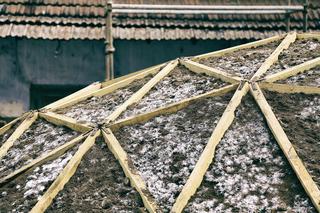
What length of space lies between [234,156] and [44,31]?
22.9 ft

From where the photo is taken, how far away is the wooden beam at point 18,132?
22.1ft

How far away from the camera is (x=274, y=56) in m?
7.29

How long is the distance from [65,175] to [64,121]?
3.94 feet

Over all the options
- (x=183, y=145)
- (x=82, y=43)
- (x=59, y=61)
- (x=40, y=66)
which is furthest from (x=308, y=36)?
(x=40, y=66)

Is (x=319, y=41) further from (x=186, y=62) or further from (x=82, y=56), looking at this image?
(x=82, y=56)

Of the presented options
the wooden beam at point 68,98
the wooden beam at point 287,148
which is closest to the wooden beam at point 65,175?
the wooden beam at point 68,98

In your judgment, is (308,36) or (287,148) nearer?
(287,148)

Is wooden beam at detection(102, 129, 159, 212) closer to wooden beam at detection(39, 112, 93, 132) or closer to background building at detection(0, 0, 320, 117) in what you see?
wooden beam at detection(39, 112, 93, 132)

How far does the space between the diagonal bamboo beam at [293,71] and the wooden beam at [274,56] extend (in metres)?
0.16

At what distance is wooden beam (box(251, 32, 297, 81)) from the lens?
22.3ft

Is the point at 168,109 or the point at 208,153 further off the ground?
the point at 168,109

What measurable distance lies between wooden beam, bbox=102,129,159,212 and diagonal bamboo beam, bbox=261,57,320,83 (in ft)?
5.83

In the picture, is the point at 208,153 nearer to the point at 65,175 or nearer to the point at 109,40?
the point at 65,175

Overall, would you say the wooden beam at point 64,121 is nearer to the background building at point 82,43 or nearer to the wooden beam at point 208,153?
the wooden beam at point 208,153
